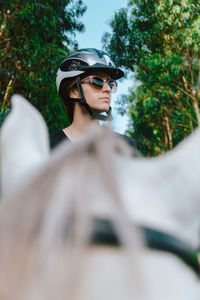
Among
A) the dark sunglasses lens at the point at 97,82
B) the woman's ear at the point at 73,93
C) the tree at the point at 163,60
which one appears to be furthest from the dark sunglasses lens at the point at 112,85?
the tree at the point at 163,60

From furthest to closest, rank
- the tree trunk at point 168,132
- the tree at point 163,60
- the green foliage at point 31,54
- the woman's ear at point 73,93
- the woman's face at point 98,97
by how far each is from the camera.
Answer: the tree trunk at point 168,132 < the tree at point 163,60 < the green foliage at point 31,54 < the woman's ear at point 73,93 < the woman's face at point 98,97

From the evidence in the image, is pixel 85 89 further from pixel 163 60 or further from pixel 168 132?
pixel 168 132

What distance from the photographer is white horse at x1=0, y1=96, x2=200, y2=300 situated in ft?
1.56

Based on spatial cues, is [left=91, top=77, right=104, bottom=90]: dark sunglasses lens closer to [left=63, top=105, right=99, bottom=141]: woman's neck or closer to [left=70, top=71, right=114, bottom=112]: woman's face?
[left=70, top=71, right=114, bottom=112]: woman's face

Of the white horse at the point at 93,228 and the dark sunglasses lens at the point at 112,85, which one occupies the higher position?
the dark sunglasses lens at the point at 112,85

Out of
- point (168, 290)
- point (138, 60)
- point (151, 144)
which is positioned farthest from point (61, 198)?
point (151, 144)

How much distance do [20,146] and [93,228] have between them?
0.97 feet

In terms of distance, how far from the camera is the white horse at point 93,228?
48 centimetres

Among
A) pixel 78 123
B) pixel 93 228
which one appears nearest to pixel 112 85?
pixel 78 123

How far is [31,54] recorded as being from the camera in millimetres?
7844

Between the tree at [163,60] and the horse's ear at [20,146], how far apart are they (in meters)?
11.5

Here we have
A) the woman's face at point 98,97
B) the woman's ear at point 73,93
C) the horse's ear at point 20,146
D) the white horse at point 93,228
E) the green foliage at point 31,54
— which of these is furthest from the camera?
the green foliage at point 31,54

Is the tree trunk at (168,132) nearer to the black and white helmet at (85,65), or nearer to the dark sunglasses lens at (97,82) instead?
the black and white helmet at (85,65)

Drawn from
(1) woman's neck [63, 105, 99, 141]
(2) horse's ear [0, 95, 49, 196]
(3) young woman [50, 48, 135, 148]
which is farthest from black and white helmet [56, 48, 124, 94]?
(2) horse's ear [0, 95, 49, 196]
